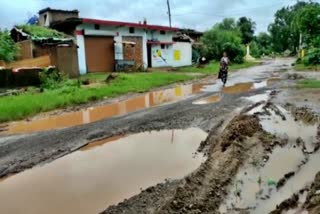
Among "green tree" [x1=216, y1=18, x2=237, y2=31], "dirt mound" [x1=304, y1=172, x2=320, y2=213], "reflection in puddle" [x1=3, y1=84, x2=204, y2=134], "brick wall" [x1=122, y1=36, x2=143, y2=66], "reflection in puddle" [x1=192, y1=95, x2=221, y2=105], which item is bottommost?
"reflection in puddle" [x1=3, y1=84, x2=204, y2=134]

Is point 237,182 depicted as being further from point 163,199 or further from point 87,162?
point 87,162

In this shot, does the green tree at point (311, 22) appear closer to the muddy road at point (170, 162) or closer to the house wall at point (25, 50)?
the muddy road at point (170, 162)

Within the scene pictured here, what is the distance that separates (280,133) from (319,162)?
6.02ft

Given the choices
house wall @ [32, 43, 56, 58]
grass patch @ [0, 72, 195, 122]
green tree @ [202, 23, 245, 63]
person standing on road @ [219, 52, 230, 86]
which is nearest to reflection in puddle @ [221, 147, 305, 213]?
grass patch @ [0, 72, 195, 122]

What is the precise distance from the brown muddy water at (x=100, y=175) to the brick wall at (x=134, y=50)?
23.6 meters

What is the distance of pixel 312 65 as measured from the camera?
30.2 metres

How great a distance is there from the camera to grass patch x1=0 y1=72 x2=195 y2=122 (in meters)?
13.3

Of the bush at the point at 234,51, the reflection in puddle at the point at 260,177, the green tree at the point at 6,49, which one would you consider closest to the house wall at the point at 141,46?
the bush at the point at 234,51

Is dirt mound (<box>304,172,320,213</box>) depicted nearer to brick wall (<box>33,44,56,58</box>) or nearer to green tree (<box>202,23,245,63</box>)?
brick wall (<box>33,44,56,58</box>)

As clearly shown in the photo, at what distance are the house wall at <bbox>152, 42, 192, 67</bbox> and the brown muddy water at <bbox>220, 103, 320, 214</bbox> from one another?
1105 inches

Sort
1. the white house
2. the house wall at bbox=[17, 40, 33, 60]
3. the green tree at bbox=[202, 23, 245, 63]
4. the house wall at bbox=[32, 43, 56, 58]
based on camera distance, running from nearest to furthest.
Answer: the house wall at bbox=[32, 43, 56, 58], the house wall at bbox=[17, 40, 33, 60], the white house, the green tree at bbox=[202, 23, 245, 63]

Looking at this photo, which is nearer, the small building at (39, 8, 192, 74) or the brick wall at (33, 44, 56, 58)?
the brick wall at (33, 44, 56, 58)

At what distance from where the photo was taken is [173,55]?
125 feet

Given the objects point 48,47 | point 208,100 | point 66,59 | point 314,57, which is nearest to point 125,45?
point 48,47
